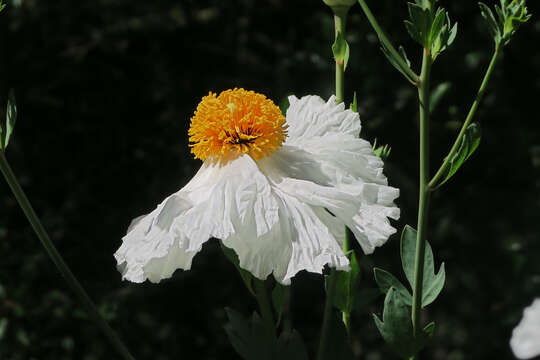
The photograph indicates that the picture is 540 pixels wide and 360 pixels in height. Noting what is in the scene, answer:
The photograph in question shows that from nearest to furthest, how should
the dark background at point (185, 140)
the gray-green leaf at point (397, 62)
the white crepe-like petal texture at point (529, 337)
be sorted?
the white crepe-like petal texture at point (529, 337) → the gray-green leaf at point (397, 62) → the dark background at point (185, 140)

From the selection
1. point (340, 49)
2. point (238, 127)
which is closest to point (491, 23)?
point (340, 49)

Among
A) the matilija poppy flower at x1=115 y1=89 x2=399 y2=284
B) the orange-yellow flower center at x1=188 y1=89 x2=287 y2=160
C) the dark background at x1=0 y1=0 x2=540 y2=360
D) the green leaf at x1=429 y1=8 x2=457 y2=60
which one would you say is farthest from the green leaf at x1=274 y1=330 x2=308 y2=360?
the dark background at x1=0 y1=0 x2=540 y2=360

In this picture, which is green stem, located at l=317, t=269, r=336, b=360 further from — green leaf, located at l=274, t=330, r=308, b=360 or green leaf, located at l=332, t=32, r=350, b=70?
green leaf, located at l=332, t=32, r=350, b=70

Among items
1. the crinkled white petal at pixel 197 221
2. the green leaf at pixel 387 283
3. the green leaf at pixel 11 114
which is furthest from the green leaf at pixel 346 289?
the green leaf at pixel 11 114

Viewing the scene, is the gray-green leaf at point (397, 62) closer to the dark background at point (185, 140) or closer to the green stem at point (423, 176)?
the green stem at point (423, 176)

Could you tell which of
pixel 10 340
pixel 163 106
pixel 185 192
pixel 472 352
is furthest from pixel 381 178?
pixel 472 352
